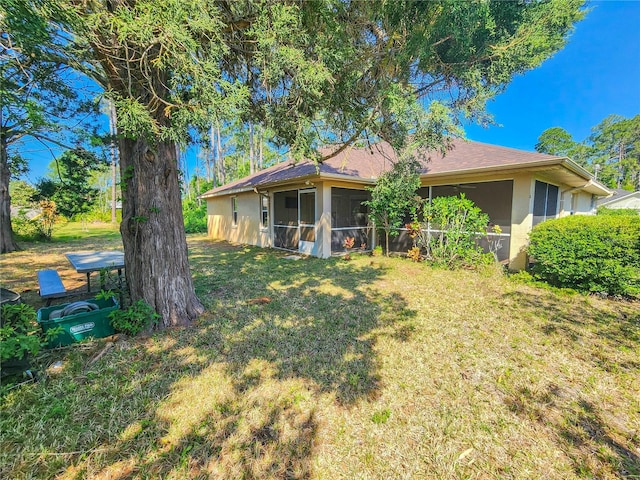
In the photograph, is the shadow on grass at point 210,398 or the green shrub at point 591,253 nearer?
the shadow on grass at point 210,398

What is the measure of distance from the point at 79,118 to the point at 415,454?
787 centimetres

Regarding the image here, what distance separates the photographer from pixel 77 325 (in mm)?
3217

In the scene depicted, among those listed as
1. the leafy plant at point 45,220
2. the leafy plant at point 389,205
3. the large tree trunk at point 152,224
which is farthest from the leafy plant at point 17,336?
the leafy plant at point 45,220

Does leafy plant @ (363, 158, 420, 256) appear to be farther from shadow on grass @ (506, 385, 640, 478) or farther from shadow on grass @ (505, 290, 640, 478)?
shadow on grass @ (506, 385, 640, 478)

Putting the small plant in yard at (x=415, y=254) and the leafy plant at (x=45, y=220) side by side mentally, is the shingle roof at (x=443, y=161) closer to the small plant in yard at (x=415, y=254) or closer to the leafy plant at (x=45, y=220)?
the small plant in yard at (x=415, y=254)

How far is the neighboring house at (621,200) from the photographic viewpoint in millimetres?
24531

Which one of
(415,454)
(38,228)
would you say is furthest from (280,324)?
(38,228)

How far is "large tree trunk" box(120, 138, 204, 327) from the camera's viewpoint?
11.5 ft

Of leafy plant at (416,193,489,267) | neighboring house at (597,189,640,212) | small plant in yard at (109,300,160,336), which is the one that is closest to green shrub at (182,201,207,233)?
leafy plant at (416,193,489,267)

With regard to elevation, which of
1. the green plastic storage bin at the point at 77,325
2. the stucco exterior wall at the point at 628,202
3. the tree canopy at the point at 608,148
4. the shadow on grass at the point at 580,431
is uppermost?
the tree canopy at the point at 608,148

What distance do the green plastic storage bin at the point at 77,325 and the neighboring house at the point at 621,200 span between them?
3440 centimetres

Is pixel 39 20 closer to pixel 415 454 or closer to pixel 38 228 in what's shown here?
pixel 415 454

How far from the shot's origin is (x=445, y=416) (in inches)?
89.0

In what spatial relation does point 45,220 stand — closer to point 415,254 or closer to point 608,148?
point 415,254
